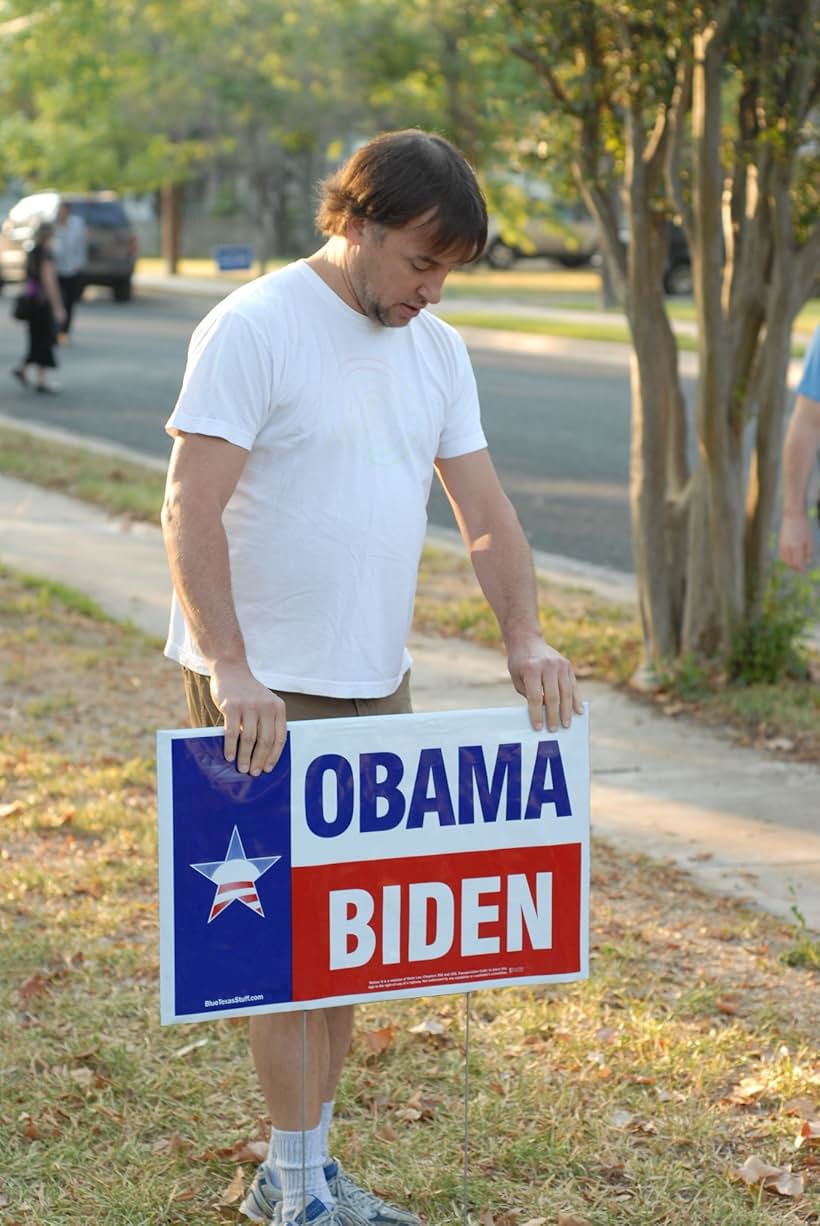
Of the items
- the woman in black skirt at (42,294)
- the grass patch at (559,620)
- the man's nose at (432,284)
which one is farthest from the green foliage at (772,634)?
the woman in black skirt at (42,294)

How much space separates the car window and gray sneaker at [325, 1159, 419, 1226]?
29.7 metres

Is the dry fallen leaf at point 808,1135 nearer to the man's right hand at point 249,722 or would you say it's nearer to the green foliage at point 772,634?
the man's right hand at point 249,722

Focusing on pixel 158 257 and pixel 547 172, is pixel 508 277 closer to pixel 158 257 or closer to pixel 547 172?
pixel 158 257

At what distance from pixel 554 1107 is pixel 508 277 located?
3631 centimetres

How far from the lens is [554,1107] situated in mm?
3803

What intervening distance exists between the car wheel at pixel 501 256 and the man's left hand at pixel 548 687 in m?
39.5

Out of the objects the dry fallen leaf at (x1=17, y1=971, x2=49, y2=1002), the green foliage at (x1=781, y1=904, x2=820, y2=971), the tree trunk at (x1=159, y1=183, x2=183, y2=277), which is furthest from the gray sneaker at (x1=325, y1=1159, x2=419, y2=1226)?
the tree trunk at (x1=159, y1=183, x2=183, y2=277)

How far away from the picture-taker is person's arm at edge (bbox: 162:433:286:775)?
2.87m

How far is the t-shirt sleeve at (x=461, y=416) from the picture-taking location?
323cm

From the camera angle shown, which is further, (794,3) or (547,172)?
(547,172)

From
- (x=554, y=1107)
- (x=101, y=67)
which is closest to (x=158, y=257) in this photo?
(x=101, y=67)

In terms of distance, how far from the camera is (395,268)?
2941mm

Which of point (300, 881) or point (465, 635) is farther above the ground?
point (300, 881)

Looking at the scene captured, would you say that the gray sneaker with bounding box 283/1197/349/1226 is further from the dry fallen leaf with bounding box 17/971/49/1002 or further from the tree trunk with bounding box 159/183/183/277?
the tree trunk with bounding box 159/183/183/277
